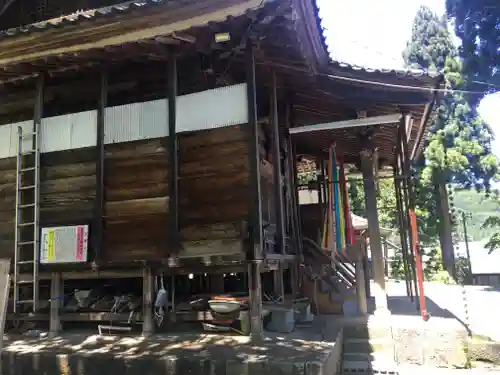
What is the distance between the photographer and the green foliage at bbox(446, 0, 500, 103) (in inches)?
579

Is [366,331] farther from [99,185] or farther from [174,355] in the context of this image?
[99,185]

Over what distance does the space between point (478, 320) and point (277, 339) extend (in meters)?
4.91

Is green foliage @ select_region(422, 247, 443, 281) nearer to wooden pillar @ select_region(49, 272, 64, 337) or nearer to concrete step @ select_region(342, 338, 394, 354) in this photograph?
concrete step @ select_region(342, 338, 394, 354)

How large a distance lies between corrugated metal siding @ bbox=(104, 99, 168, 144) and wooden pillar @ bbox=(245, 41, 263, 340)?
1.34 m

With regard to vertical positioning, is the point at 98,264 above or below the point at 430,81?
below

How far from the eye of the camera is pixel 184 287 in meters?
8.10

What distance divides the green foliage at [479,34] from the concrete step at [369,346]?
11.4m

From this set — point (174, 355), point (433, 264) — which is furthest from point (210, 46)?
point (433, 264)

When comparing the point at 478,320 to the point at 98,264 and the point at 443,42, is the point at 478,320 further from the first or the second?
the point at 443,42

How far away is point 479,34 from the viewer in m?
15.2

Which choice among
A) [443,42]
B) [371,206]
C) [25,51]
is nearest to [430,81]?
[371,206]

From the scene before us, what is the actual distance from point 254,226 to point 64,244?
9.91 feet

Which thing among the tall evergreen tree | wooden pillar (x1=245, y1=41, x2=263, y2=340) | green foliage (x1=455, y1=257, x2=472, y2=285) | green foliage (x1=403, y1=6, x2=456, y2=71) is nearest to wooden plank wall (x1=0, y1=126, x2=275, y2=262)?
wooden pillar (x1=245, y1=41, x2=263, y2=340)

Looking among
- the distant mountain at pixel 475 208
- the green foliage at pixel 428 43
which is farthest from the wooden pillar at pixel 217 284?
the green foliage at pixel 428 43
